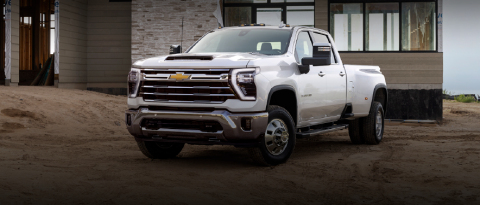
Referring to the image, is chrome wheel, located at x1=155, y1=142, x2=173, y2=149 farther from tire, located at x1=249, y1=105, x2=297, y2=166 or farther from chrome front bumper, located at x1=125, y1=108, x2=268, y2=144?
tire, located at x1=249, y1=105, x2=297, y2=166

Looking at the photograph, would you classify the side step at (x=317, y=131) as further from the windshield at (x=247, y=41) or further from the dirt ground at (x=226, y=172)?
the windshield at (x=247, y=41)

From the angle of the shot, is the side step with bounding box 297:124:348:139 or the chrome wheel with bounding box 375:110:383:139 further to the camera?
the chrome wheel with bounding box 375:110:383:139

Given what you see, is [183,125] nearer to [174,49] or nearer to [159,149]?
[159,149]

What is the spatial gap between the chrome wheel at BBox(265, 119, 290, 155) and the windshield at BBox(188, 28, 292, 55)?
3.66ft

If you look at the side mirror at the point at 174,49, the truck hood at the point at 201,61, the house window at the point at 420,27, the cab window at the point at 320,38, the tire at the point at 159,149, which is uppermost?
the house window at the point at 420,27

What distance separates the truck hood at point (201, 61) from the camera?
20.7 feet

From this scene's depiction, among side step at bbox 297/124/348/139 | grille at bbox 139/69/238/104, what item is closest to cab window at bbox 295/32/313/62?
side step at bbox 297/124/348/139

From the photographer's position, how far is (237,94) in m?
6.21

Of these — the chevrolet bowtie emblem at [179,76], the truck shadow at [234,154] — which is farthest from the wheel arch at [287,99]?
the chevrolet bowtie emblem at [179,76]

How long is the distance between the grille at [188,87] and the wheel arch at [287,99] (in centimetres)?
89

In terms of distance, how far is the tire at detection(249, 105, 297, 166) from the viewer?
21.7 ft

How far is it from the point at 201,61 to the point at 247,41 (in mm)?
1509

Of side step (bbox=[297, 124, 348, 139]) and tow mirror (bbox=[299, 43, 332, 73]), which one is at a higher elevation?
tow mirror (bbox=[299, 43, 332, 73])

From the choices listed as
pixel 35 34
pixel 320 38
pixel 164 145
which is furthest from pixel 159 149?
pixel 35 34
